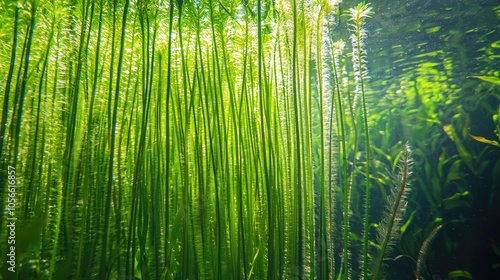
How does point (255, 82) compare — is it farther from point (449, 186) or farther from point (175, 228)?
point (449, 186)

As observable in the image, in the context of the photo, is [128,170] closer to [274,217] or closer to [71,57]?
[71,57]

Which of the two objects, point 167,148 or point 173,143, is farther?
point 173,143

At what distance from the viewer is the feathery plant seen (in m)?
1.98

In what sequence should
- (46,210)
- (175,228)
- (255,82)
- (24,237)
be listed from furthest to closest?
(255,82) → (175,228) → (46,210) → (24,237)

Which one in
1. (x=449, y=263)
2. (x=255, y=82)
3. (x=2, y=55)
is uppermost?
(x=2, y=55)

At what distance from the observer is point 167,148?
6.97ft

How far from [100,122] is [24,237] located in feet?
3.99

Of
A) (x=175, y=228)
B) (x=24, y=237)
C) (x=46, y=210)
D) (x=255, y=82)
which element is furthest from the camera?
(x=255, y=82)

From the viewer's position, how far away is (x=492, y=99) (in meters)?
6.18

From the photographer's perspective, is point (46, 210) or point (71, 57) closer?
point (46, 210)

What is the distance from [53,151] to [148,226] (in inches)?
38.1

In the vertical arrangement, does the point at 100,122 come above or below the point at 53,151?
above

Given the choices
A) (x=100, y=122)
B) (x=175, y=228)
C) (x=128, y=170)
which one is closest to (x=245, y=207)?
(x=175, y=228)

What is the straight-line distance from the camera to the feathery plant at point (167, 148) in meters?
1.98
